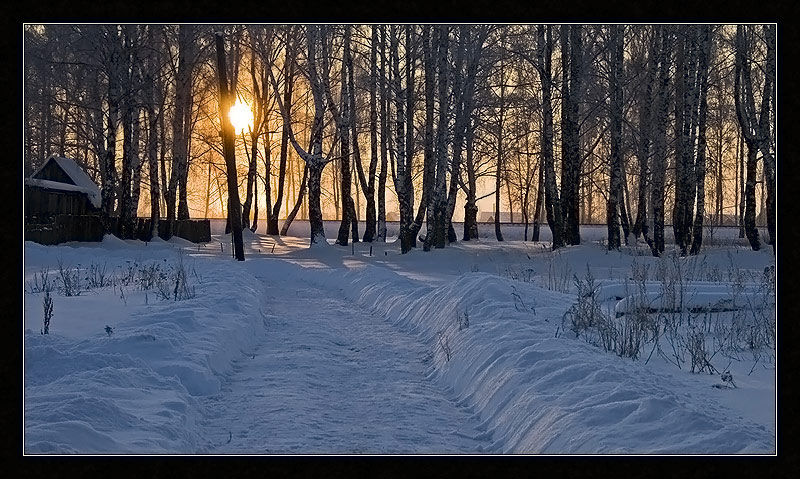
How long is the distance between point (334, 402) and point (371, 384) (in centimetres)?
77

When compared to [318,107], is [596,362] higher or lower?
A: lower

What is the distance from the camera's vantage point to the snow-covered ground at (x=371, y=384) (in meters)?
4.78

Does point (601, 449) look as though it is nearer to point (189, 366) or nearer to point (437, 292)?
point (189, 366)

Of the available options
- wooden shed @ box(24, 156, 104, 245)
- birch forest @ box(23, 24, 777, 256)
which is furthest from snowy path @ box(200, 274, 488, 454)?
wooden shed @ box(24, 156, 104, 245)

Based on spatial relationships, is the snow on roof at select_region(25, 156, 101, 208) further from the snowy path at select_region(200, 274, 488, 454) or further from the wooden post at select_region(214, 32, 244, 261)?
the snowy path at select_region(200, 274, 488, 454)

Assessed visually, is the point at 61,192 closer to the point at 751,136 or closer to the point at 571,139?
the point at 571,139

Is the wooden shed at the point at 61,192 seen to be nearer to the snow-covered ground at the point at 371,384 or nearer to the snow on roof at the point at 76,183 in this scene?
the snow on roof at the point at 76,183

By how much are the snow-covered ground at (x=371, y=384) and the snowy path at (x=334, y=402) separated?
0.9 inches

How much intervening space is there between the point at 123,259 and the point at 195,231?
16462 millimetres

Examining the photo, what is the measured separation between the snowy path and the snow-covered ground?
0.02 metres

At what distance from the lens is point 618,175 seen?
2505 cm

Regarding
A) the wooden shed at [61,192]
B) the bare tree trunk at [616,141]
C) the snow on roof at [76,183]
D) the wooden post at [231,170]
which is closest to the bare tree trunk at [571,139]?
the bare tree trunk at [616,141]
